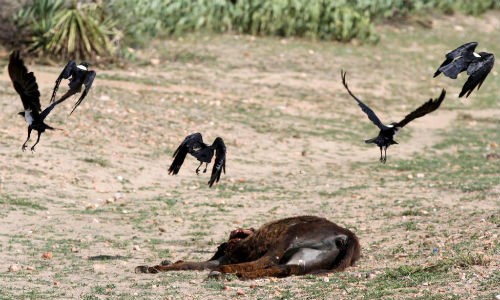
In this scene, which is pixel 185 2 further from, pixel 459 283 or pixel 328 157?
pixel 459 283

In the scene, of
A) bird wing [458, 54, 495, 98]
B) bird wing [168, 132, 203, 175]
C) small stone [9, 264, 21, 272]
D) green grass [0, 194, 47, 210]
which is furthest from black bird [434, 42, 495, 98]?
green grass [0, 194, 47, 210]

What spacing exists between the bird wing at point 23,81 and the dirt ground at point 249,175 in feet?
4.74

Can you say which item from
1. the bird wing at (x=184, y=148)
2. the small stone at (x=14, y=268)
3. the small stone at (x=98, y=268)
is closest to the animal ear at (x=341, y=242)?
the bird wing at (x=184, y=148)

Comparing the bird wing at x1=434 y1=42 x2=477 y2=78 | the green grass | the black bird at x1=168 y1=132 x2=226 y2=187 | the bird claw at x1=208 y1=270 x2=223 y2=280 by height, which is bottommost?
the green grass

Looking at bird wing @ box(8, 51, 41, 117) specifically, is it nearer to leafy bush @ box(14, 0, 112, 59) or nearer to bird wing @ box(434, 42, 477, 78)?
bird wing @ box(434, 42, 477, 78)

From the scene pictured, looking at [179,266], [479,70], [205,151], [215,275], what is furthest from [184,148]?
[479,70]

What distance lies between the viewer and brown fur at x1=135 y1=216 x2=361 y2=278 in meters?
8.20

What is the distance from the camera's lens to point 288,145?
1477 cm

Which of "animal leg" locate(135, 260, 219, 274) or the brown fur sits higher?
the brown fur

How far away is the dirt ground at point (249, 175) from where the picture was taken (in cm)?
791

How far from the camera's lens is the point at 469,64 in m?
7.10

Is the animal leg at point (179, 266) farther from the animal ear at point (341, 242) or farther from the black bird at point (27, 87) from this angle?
the black bird at point (27, 87)

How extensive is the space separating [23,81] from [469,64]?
2.92 m

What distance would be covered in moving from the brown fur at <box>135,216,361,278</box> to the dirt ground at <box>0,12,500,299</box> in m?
0.18
